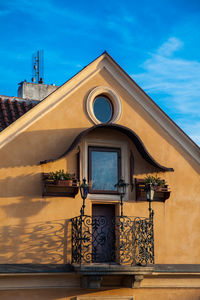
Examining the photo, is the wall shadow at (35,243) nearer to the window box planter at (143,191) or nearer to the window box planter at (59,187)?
the window box planter at (59,187)

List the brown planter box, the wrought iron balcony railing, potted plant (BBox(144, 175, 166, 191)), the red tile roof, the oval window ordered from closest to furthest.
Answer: the wrought iron balcony railing < the brown planter box < potted plant (BBox(144, 175, 166, 191)) < the red tile roof < the oval window

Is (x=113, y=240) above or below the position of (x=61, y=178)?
below

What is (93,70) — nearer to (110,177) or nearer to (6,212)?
(110,177)

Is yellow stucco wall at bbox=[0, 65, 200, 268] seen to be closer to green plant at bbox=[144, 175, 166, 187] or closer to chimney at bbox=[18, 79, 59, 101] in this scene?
green plant at bbox=[144, 175, 166, 187]

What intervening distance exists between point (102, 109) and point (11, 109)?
284 centimetres

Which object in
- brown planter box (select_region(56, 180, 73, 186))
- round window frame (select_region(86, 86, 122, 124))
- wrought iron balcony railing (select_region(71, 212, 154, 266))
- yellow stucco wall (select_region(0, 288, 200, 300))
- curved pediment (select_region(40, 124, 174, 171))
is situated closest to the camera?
yellow stucco wall (select_region(0, 288, 200, 300))

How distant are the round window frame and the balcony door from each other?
257 centimetres

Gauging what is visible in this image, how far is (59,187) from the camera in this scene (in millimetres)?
15062

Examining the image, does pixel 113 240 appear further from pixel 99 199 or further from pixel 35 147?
pixel 35 147

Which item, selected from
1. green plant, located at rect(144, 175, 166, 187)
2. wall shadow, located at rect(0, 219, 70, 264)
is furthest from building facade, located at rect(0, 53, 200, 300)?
green plant, located at rect(144, 175, 166, 187)

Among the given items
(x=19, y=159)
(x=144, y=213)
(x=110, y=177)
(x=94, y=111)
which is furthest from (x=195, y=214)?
(x=19, y=159)

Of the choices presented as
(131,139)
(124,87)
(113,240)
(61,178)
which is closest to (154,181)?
(131,139)

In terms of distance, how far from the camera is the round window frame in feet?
52.6

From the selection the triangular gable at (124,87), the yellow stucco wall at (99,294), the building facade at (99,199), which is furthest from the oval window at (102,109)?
the yellow stucco wall at (99,294)
